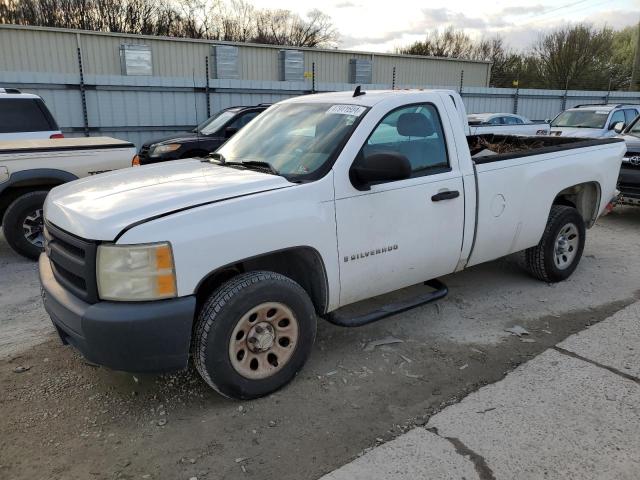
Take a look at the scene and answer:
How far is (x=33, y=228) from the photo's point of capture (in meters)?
6.24

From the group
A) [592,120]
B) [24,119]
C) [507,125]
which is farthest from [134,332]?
[507,125]

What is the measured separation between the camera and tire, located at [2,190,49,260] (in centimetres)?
604

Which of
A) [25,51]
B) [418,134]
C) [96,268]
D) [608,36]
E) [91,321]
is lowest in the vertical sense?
[91,321]

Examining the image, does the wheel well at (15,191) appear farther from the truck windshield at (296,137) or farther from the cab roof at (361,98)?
the cab roof at (361,98)

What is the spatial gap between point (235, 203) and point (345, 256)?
34.1 inches

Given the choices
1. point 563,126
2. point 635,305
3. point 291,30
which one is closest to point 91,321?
point 635,305

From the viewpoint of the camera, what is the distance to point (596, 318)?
15.2 ft

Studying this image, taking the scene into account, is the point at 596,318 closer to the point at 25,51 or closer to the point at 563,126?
the point at 563,126

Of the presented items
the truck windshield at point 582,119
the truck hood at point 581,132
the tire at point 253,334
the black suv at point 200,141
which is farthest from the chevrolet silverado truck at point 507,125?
the tire at point 253,334

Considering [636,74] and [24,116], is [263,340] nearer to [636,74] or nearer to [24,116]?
[24,116]

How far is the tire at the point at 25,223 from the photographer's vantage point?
238 inches

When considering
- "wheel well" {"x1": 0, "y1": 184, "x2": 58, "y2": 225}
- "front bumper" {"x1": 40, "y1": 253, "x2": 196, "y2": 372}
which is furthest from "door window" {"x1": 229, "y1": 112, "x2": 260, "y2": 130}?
"front bumper" {"x1": 40, "y1": 253, "x2": 196, "y2": 372}

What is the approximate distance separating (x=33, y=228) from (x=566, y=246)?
19.5 feet

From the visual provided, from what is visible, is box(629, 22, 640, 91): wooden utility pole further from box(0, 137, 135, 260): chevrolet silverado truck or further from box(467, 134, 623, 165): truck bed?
box(0, 137, 135, 260): chevrolet silverado truck
